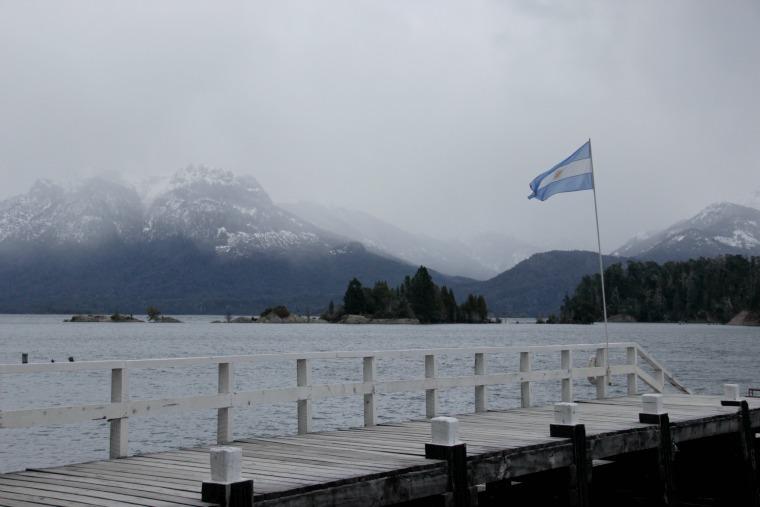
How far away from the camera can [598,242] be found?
23.2 metres

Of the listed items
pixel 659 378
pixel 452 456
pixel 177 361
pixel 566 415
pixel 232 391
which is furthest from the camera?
pixel 659 378

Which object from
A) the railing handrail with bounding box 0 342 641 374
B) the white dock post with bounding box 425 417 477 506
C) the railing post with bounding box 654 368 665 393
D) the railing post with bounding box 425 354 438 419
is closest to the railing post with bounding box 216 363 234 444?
the railing handrail with bounding box 0 342 641 374

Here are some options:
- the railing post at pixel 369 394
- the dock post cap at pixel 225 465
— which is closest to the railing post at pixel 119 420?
the dock post cap at pixel 225 465

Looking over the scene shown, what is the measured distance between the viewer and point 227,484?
8367 millimetres

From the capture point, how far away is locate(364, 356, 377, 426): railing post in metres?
15.1

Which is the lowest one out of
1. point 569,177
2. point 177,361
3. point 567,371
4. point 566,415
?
point 566,415

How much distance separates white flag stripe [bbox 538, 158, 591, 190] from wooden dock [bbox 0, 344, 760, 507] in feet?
26.3

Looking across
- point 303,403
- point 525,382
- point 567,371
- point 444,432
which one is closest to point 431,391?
point 525,382

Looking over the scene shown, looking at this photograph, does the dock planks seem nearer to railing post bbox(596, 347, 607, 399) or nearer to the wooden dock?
the wooden dock

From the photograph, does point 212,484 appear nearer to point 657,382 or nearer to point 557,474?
point 557,474

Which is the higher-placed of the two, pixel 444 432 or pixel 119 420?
pixel 119 420

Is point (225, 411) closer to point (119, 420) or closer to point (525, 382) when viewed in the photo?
point (119, 420)

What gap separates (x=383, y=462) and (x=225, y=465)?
112 inches

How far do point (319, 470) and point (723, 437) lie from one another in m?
9.36
